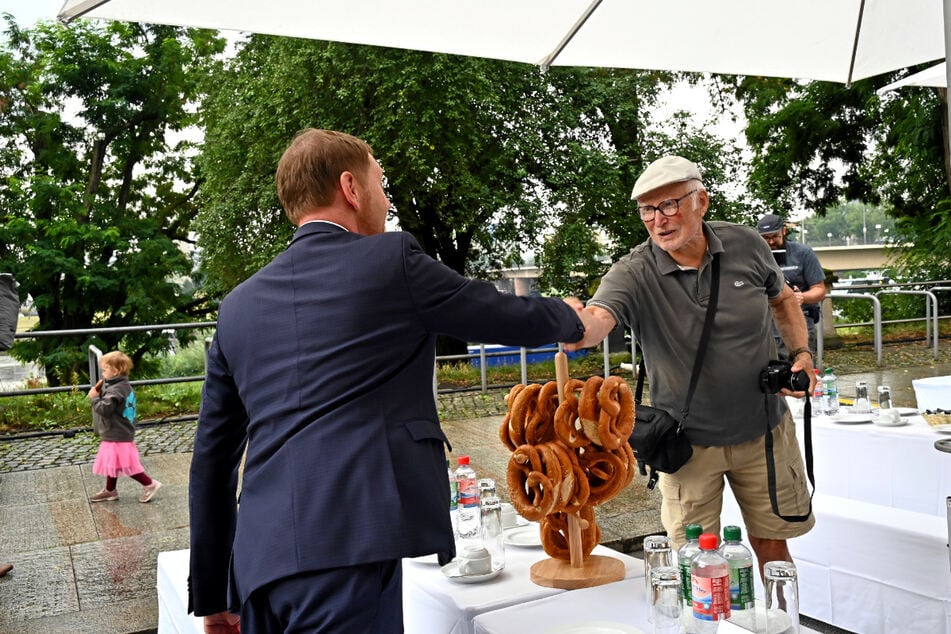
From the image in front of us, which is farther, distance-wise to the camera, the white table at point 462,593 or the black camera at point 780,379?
the black camera at point 780,379

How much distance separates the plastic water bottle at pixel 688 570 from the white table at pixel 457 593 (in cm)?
28

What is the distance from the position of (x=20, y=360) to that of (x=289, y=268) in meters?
21.7

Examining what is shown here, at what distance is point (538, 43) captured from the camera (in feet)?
12.3

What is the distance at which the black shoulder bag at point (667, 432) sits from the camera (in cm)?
297

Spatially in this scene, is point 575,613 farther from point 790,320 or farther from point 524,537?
point 790,320

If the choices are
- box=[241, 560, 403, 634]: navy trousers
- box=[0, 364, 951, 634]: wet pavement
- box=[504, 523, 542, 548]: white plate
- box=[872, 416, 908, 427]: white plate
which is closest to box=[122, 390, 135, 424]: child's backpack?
box=[0, 364, 951, 634]: wet pavement

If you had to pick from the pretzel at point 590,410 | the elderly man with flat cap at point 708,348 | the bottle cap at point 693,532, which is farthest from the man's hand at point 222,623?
the elderly man with flat cap at point 708,348

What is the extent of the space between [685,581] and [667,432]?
0.94 m

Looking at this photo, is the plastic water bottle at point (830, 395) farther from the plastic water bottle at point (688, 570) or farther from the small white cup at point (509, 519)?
the plastic water bottle at point (688, 570)

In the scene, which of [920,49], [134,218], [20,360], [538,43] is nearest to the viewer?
[538,43]

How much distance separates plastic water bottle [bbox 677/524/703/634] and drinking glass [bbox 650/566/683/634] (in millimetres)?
15

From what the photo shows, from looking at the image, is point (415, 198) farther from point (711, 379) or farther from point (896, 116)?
point (711, 379)

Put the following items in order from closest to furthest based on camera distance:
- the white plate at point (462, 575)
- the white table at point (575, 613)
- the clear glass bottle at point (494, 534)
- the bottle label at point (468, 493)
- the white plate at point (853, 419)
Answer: the white table at point (575, 613)
the white plate at point (462, 575)
the clear glass bottle at point (494, 534)
the bottle label at point (468, 493)
the white plate at point (853, 419)

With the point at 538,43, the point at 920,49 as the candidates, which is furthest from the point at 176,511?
the point at 920,49
